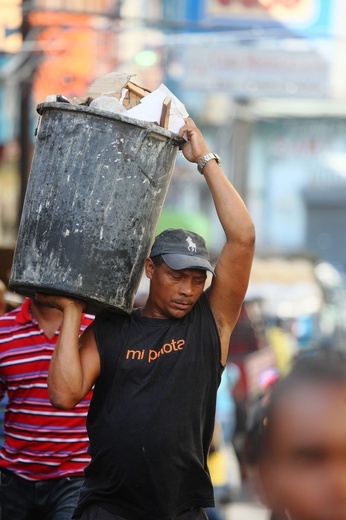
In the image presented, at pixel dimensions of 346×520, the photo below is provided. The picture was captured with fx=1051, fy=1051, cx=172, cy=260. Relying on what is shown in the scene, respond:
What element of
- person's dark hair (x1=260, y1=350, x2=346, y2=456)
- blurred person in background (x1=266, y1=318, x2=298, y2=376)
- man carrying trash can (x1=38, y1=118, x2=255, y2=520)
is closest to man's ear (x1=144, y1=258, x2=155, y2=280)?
man carrying trash can (x1=38, y1=118, x2=255, y2=520)

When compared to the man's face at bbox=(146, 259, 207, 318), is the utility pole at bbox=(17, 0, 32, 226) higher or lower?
higher

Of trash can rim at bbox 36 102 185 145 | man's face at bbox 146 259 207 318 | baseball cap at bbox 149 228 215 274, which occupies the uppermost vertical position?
trash can rim at bbox 36 102 185 145

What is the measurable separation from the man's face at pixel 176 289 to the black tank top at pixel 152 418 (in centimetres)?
6

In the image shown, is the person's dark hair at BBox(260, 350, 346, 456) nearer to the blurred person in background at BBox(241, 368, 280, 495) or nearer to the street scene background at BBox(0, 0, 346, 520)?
the blurred person in background at BBox(241, 368, 280, 495)

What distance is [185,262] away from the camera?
381cm

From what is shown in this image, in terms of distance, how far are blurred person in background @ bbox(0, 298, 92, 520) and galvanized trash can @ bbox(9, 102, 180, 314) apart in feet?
2.85

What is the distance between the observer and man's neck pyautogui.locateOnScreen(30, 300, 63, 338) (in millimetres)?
4699

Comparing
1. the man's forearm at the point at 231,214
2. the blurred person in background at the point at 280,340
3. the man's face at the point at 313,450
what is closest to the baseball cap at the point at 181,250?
the man's forearm at the point at 231,214

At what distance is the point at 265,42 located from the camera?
13320 mm

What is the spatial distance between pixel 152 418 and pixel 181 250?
63 cm

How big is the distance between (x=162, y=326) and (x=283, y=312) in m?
13.0

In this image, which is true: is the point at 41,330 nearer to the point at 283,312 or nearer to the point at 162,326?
the point at 162,326

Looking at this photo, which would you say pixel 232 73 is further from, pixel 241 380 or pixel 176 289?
pixel 176 289

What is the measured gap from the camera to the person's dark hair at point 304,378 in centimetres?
189
